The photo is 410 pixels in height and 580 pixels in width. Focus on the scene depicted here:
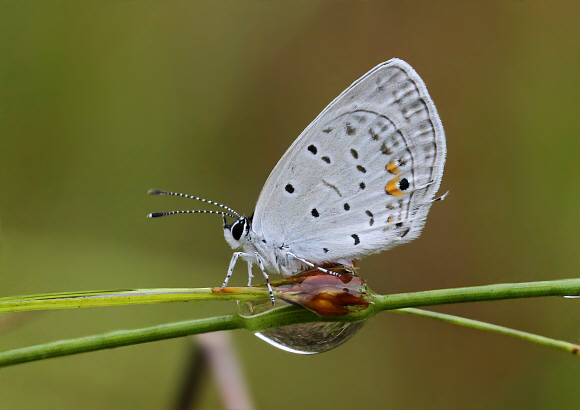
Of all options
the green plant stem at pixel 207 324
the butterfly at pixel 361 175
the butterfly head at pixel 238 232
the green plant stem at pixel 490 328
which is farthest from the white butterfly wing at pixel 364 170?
the green plant stem at pixel 207 324

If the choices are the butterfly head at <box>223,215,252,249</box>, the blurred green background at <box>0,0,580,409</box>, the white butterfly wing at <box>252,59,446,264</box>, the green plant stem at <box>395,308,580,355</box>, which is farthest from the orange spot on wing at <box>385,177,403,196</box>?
the blurred green background at <box>0,0,580,409</box>

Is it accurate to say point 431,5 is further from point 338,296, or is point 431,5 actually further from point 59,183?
point 338,296

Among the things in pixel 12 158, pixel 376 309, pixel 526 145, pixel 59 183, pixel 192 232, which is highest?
pixel 12 158

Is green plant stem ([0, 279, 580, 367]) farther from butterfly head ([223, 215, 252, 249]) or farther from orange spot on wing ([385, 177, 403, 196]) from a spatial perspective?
butterfly head ([223, 215, 252, 249])

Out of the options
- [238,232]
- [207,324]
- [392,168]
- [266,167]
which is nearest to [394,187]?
[392,168]

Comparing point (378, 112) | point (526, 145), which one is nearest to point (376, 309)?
point (378, 112)

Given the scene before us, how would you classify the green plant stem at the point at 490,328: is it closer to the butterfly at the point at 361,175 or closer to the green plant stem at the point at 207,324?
the green plant stem at the point at 207,324

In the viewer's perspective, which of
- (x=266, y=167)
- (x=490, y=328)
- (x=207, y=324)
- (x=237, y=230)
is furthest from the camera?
(x=266, y=167)

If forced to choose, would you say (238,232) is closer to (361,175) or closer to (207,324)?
(361,175)
